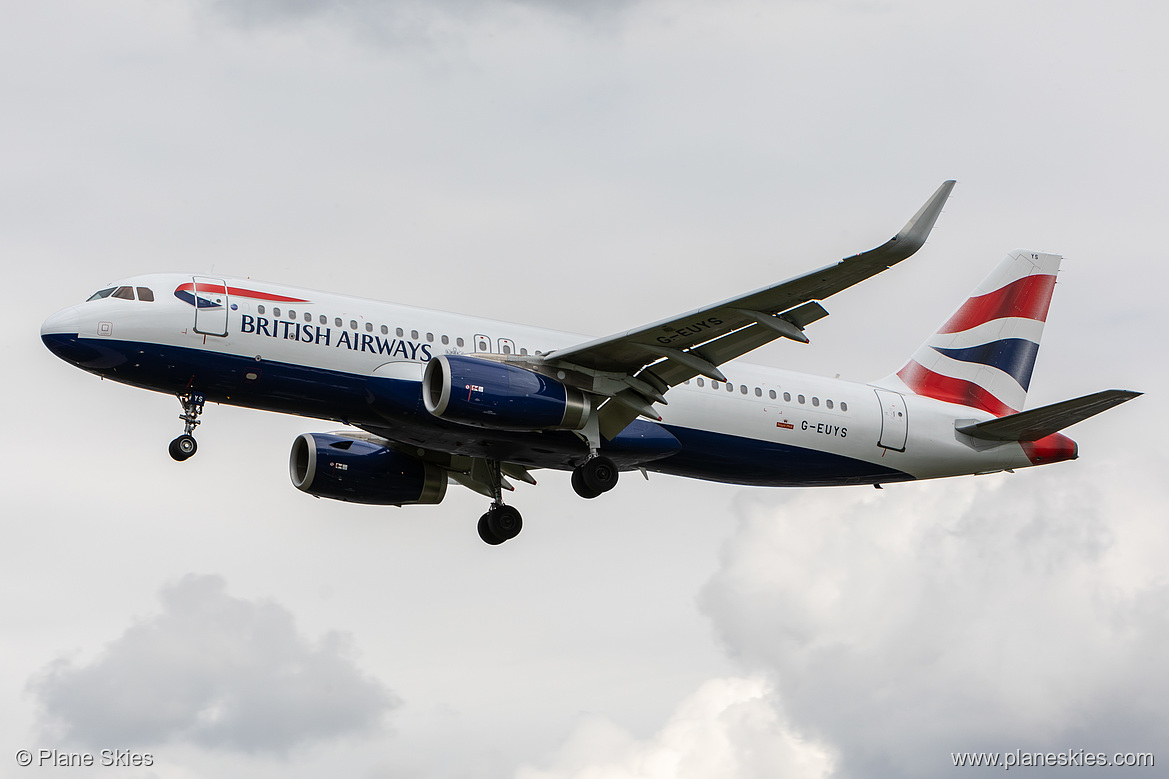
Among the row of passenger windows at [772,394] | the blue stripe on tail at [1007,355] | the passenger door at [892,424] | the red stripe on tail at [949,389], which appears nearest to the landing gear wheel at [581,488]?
the row of passenger windows at [772,394]

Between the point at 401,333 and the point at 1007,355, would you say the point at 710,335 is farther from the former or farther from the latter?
the point at 1007,355

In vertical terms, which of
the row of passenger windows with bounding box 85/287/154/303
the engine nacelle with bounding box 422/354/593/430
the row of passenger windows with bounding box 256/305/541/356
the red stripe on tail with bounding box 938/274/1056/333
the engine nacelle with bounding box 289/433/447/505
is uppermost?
the red stripe on tail with bounding box 938/274/1056/333

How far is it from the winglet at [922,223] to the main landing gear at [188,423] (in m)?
15.5

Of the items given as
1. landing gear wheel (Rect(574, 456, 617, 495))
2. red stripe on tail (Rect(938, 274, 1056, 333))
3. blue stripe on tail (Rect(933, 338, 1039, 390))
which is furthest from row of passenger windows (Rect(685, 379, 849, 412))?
red stripe on tail (Rect(938, 274, 1056, 333))

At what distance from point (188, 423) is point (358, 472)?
6689 mm

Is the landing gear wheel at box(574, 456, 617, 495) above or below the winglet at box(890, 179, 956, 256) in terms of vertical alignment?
below

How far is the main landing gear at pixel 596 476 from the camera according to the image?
3216 cm

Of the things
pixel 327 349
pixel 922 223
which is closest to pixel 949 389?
pixel 922 223

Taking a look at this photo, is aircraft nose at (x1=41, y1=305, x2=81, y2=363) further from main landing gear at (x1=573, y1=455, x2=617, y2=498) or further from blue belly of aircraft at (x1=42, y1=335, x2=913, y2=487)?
main landing gear at (x1=573, y1=455, x2=617, y2=498)

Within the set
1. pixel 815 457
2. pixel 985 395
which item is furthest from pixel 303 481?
pixel 985 395

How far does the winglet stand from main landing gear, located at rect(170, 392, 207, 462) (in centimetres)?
1548

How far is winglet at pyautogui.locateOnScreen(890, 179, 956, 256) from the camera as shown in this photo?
80.1 feet

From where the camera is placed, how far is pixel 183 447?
30.3 metres

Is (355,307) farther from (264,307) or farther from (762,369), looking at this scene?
(762,369)
